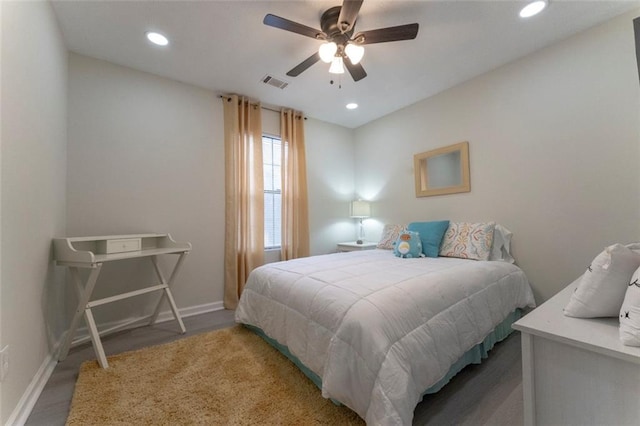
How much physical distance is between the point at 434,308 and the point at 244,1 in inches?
93.6

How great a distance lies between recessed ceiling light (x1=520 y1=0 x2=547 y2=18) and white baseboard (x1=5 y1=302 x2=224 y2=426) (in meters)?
3.93

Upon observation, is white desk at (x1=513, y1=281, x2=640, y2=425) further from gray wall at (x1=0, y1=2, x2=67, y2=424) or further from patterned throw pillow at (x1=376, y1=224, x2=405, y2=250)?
gray wall at (x1=0, y1=2, x2=67, y2=424)

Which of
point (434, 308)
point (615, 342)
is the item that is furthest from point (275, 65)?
point (615, 342)

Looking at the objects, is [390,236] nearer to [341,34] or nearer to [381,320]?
[381,320]

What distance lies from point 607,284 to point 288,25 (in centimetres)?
216

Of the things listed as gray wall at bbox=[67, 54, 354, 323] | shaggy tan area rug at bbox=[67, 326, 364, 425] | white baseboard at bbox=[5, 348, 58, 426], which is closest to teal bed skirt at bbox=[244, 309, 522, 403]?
shaggy tan area rug at bbox=[67, 326, 364, 425]

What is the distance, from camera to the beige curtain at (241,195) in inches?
118

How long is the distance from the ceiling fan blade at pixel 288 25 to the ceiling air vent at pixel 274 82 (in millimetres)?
1092

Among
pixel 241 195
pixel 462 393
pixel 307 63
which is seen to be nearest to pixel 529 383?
pixel 462 393

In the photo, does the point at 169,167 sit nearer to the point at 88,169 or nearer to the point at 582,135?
the point at 88,169

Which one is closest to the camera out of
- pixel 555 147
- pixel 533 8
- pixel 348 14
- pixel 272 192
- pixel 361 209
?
pixel 348 14

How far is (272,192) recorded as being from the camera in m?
3.45

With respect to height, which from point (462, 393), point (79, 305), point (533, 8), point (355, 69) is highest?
point (533, 8)

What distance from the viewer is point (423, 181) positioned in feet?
10.8
